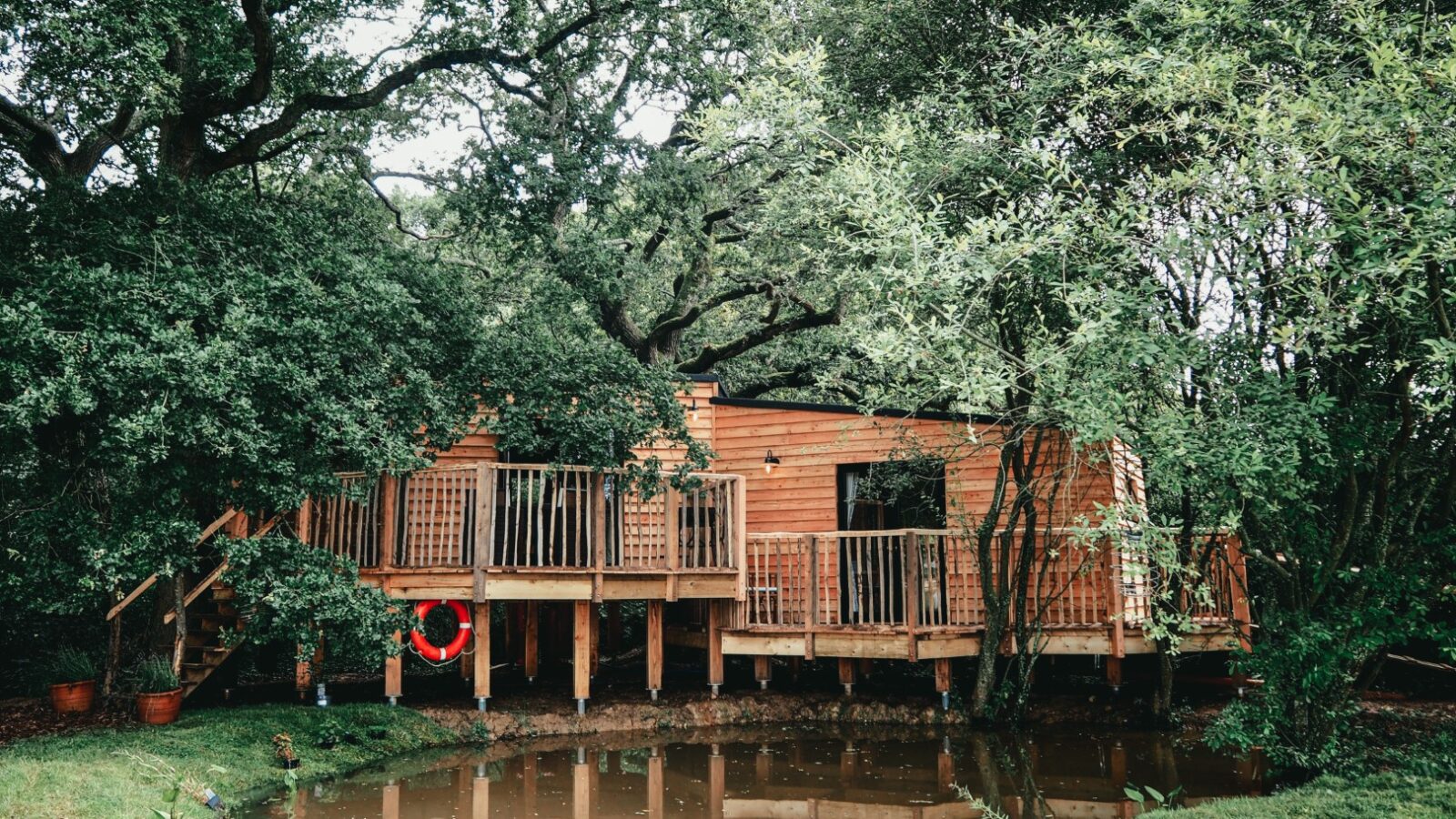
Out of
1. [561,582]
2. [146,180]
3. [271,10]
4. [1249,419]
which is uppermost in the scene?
[271,10]

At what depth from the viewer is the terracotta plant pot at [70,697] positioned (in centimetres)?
1066

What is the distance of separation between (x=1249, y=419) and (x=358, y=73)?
390 inches

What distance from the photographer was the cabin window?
519 inches

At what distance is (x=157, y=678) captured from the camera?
33.6 feet

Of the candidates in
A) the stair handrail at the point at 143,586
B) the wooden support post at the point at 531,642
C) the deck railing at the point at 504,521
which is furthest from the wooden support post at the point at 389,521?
the wooden support post at the point at 531,642

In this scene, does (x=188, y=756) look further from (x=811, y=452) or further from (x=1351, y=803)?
(x=1351, y=803)

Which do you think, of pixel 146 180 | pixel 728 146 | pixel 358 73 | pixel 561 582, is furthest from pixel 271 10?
pixel 561 582

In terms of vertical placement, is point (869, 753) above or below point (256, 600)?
below

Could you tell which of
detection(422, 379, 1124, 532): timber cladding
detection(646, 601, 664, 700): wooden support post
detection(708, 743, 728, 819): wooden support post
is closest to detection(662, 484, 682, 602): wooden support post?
detection(646, 601, 664, 700): wooden support post

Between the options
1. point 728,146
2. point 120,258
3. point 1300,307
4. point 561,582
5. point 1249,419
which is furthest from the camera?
point 561,582

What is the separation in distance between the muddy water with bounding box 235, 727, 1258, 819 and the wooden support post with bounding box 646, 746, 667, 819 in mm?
16

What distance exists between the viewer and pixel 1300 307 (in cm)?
754

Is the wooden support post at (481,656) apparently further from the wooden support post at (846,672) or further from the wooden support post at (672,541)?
the wooden support post at (846,672)

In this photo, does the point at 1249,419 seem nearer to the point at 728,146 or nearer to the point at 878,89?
the point at 728,146
